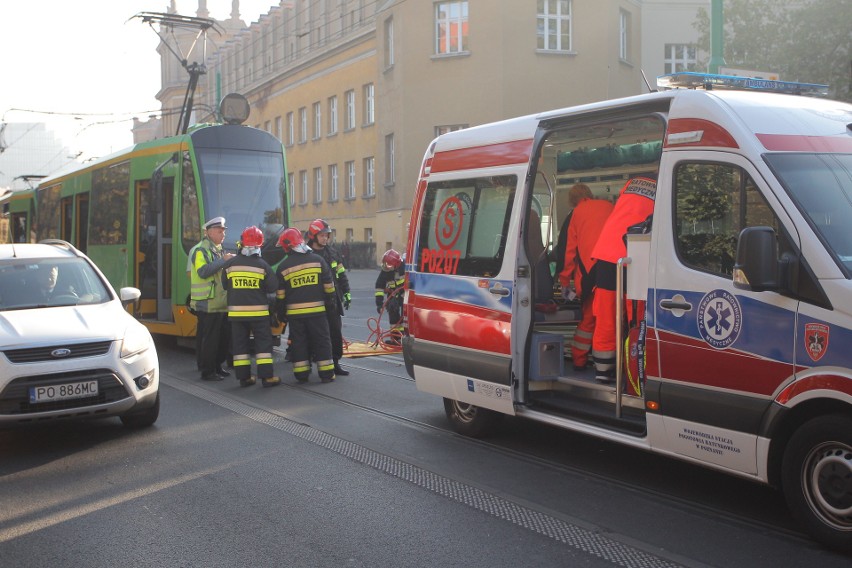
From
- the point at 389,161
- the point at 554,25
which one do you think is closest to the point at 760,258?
the point at 554,25

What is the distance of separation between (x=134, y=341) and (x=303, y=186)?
45.6 meters

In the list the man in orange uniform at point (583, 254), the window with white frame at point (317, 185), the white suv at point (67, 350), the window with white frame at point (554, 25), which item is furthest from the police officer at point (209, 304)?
the window with white frame at point (317, 185)

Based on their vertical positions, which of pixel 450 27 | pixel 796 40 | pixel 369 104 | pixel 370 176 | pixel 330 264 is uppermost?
pixel 450 27

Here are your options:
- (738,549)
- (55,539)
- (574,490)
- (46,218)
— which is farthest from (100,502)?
(46,218)

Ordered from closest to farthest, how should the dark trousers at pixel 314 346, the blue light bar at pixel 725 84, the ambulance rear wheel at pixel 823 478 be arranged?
the ambulance rear wheel at pixel 823 478 < the blue light bar at pixel 725 84 < the dark trousers at pixel 314 346

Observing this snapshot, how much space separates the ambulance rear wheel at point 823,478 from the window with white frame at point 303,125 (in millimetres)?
48071

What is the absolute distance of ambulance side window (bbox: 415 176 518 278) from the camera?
727 centimetres

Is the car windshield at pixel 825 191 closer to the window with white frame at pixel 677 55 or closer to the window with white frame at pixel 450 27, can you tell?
the window with white frame at pixel 450 27

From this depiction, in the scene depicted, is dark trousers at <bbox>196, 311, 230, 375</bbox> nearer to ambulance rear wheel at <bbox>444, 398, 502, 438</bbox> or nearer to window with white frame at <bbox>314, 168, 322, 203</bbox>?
ambulance rear wheel at <bbox>444, 398, 502, 438</bbox>

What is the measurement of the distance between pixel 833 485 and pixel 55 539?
4208 mm

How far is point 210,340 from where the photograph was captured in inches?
451

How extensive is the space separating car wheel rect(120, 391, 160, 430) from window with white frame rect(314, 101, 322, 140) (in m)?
42.3

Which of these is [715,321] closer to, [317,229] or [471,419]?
[471,419]

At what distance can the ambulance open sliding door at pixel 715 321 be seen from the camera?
502 cm
